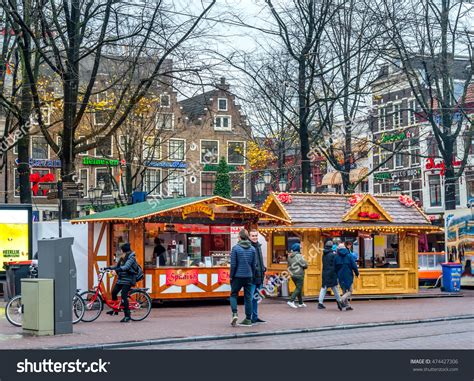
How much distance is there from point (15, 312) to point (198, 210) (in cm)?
711

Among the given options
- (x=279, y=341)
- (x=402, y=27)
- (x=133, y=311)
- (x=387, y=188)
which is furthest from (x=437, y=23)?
(x=387, y=188)

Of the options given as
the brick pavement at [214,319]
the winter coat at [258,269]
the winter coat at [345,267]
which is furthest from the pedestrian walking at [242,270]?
the winter coat at [345,267]

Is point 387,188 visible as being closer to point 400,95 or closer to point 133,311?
point 400,95

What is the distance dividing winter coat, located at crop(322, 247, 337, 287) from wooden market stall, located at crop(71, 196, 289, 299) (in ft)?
8.35

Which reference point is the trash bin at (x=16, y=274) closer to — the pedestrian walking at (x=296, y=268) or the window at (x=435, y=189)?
the pedestrian walking at (x=296, y=268)

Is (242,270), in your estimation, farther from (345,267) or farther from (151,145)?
(151,145)

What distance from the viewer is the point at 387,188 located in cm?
6159

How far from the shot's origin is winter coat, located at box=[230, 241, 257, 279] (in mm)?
16641

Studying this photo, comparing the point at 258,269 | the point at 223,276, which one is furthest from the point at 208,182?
the point at 258,269

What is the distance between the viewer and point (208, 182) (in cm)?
6738

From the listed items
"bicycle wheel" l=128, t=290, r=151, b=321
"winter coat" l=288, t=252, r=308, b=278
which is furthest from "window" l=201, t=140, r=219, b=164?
"bicycle wheel" l=128, t=290, r=151, b=321

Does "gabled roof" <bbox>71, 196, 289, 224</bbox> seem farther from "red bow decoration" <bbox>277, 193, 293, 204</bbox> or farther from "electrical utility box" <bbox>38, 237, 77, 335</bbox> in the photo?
"electrical utility box" <bbox>38, 237, 77, 335</bbox>

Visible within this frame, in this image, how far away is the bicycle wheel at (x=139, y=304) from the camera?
59.9ft
